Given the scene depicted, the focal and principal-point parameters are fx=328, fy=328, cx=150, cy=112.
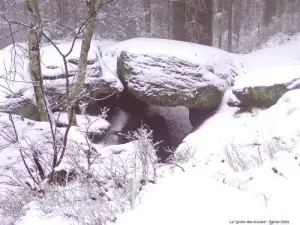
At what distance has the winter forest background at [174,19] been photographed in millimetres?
11516

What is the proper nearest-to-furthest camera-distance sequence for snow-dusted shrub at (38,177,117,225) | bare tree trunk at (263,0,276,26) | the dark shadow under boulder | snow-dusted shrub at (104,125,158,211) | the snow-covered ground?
the snow-covered ground < snow-dusted shrub at (38,177,117,225) < snow-dusted shrub at (104,125,158,211) < the dark shadow under boulder < bare tree trunk at (263,0,276,26)

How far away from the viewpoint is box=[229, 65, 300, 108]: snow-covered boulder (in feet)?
26.7

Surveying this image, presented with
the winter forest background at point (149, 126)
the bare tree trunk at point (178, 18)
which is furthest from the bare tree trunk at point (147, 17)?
the bare tree trunk at point (178, 18)

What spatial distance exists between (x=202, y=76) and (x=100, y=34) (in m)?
12.6

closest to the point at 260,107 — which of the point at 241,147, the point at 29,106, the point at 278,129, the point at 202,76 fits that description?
the point at 202,76

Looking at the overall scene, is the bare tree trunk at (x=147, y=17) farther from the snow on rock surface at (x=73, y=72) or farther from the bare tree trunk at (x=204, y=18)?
the snow on rock surface at (x=73, y=72)

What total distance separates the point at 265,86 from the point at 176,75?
2300 mm

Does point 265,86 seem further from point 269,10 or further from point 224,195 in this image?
point 269,10

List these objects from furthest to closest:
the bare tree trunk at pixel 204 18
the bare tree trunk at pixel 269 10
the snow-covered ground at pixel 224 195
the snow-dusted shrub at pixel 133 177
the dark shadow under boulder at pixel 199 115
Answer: the bare tree trunk at pixel 269 10 → the bare tree trunk at pixel 204 18 → the dark shadow under boulder at pixel 199 115 → the snow-dusted shrub at pixel 133 177 → the snow-covered ground at pixel 224 195

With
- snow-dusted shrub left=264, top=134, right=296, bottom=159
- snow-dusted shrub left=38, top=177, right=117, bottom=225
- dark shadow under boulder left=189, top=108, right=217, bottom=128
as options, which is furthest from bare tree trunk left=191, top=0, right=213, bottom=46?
snow-dusted shrub left=38, top=177, right=117, bottom=225

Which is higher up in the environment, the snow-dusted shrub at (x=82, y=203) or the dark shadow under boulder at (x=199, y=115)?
the snow-dusted shrub at (x=82, y=203)

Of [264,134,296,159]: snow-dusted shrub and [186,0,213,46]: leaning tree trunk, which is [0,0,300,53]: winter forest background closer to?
[186,0,213,46]: leaning tree trunk

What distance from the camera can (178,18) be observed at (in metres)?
11.7

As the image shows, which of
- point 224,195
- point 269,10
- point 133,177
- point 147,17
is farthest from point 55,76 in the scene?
point 147,17
